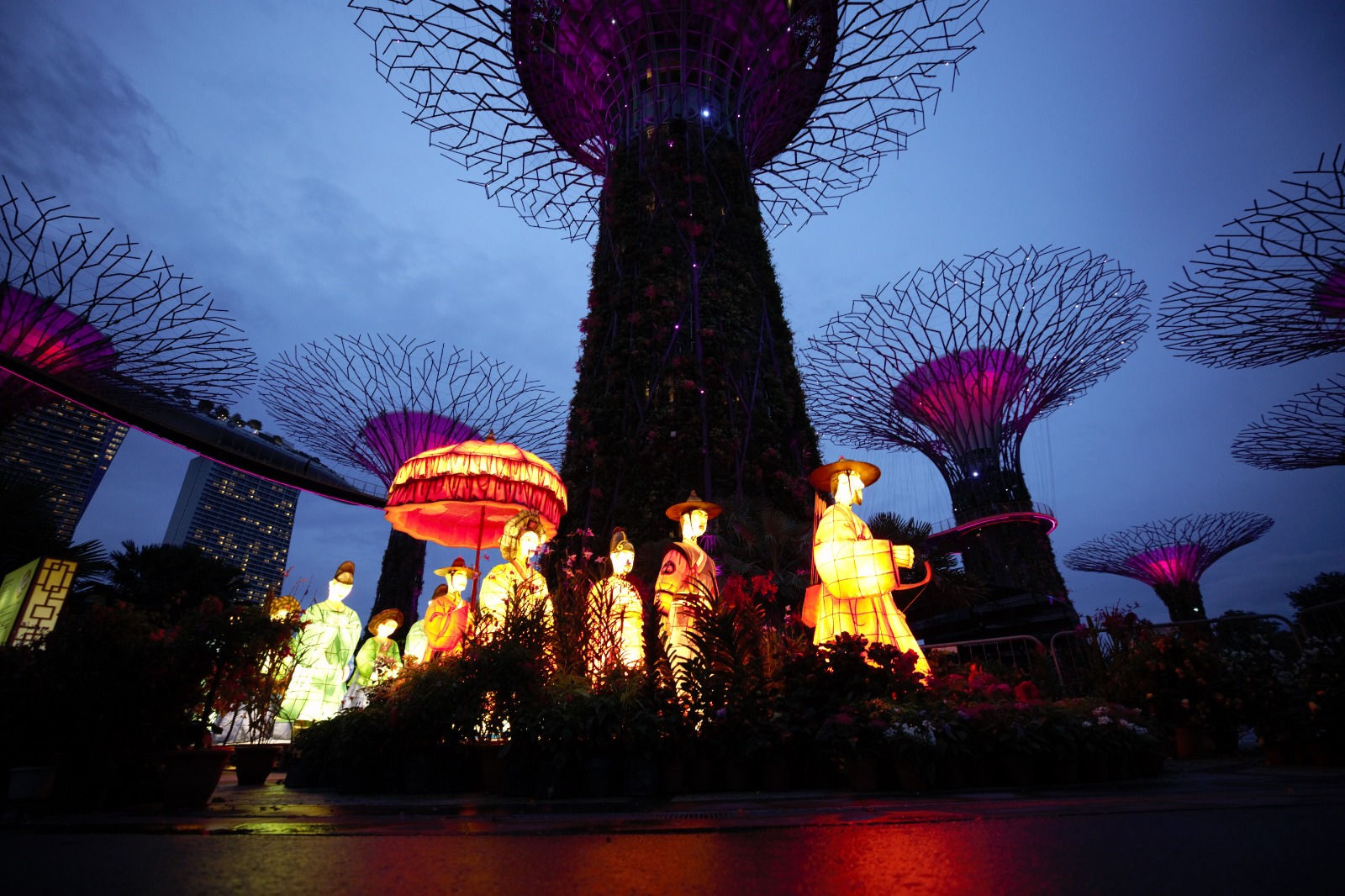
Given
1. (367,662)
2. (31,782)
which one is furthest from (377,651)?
(31,782)

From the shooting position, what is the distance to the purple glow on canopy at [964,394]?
70.7 ft

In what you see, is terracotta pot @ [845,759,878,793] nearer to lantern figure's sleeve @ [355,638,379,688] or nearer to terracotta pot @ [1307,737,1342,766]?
terracotta pot @ [1307,737,1342,766]

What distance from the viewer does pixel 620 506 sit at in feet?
44.0

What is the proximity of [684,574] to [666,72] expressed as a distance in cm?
1671

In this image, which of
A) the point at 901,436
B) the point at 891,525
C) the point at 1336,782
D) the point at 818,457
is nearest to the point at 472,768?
the point at 1336,782

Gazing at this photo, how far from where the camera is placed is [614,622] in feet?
19.5

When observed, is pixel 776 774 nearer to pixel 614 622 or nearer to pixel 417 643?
pixel 614 622

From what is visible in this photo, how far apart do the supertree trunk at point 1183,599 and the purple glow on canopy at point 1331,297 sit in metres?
24.0

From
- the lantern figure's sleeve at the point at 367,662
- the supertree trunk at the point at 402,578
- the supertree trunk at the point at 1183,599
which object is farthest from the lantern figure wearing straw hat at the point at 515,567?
the supertree trunk at the point at 1183,599

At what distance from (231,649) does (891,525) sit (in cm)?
1043

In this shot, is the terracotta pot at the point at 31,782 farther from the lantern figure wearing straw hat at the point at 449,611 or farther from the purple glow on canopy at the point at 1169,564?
the purple glow on canopy at the point at 1169,564

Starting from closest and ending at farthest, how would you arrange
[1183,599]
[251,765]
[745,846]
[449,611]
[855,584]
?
[745,846]
[855,584]
[251,765]
[449,611]
[1183,599]

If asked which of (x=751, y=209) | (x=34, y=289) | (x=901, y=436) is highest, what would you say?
(x=751, y=209)

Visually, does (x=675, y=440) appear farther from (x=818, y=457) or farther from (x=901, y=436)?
(x=901, y=436)
